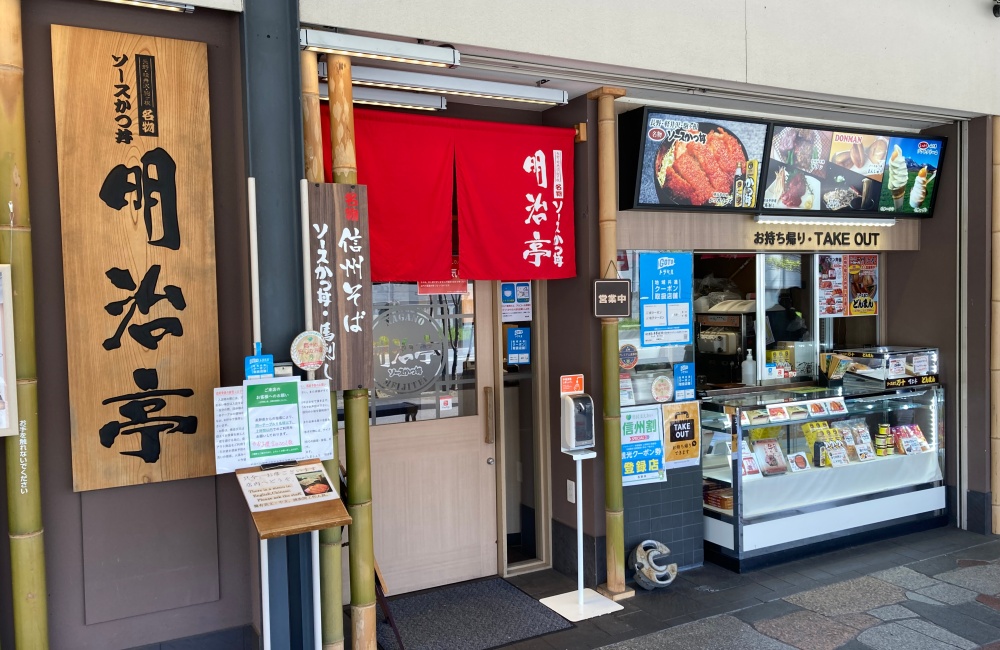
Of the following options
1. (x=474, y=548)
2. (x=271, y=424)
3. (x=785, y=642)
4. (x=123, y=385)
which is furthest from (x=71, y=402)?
(x=785, y=642)

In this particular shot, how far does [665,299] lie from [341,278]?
8.63ft

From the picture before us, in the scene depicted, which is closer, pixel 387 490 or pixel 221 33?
pixel 221 33

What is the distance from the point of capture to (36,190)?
356cm

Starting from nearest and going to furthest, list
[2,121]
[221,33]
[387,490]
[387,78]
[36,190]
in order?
[2,121], [36,190], [221,33], [387,78], [387,490]

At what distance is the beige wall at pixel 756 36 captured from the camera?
4188mm

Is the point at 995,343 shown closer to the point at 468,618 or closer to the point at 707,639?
the point at 707,639

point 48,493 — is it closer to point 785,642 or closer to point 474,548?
point 474,548

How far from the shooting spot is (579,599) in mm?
5074

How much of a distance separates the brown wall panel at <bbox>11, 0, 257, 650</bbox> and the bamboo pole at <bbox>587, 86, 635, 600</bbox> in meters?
2.32

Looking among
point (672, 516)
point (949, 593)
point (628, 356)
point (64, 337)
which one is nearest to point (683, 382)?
point (628, 356)

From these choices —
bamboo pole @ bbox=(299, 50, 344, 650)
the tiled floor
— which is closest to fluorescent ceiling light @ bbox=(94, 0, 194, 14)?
bamboo pole @ bbox=(299, 50, 344, 650)

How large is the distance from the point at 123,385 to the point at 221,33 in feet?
5.80

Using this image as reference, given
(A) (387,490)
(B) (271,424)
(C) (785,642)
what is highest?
(B) (271,424)

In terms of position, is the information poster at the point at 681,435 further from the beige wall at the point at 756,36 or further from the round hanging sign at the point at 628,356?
the beige wall at the point at 756,36
